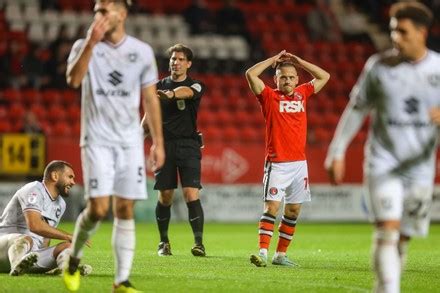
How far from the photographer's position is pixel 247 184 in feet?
72.2

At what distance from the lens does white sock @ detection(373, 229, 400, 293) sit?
6812 millimetres

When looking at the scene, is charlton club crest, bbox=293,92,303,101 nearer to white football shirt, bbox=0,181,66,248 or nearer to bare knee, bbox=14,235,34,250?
white football shirt, bbox=0,181,66,248

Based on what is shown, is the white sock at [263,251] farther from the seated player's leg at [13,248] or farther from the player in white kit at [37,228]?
the seated player's leg at [13,248]

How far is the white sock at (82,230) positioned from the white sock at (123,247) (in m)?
0.24

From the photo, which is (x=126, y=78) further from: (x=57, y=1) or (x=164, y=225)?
(x=57, y=1)

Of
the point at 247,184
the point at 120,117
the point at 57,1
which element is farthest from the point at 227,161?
the point at 120,117

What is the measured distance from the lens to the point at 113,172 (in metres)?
7.96

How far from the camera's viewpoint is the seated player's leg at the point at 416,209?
7109 mm

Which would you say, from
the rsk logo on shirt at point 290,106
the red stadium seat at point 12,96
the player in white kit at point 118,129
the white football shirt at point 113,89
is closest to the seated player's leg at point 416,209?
the player in white kit at point 118,129

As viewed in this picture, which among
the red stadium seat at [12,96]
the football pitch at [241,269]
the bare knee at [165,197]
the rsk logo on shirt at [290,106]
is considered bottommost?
the football pitch at [241,269]

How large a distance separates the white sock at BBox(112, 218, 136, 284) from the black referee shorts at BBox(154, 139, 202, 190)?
4.66 metres

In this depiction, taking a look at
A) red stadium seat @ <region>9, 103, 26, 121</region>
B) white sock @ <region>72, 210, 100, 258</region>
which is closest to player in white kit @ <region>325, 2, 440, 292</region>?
white sock @ <region>72, 210, 100, 258</region>

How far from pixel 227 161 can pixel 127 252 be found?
14.1 meters

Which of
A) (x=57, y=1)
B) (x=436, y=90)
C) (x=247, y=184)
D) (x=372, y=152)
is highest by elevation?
(x=57, y=1)
